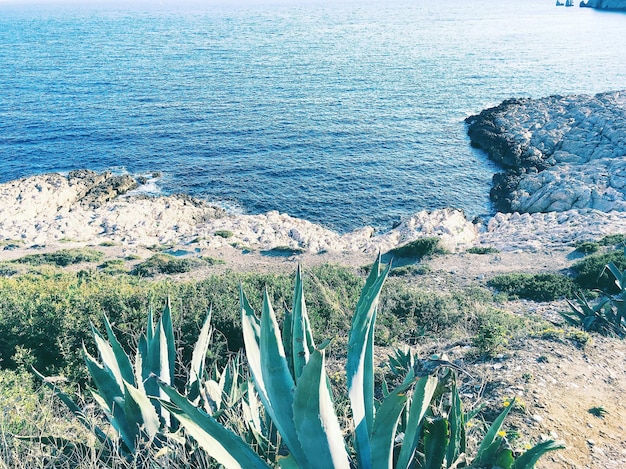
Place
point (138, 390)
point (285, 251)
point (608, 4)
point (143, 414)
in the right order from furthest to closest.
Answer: point (608, 4)
point (285, 251)
point (143, 414)
point (138, 390)

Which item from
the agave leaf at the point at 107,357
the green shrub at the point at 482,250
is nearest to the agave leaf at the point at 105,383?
the agave leaf at the point at 107,357

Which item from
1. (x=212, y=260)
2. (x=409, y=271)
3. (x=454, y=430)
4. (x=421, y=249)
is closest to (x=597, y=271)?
(x=409, y=271)

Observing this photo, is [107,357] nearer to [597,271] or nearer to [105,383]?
[105,383]

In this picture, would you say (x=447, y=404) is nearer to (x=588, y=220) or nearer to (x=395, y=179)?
(x=588, y=220)

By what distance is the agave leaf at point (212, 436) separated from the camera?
250cm

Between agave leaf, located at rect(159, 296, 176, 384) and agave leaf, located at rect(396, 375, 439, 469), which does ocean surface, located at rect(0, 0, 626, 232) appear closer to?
agave leaf, located at rect(159, 296, 176, 384)

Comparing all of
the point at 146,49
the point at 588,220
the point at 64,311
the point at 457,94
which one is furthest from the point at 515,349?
the point at 146,49

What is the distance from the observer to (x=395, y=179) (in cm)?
3441

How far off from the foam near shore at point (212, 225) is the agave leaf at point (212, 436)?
19.1m

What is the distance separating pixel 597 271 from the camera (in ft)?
49.5

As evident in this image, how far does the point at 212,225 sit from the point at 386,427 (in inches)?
1003

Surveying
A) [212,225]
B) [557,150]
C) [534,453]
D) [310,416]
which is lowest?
[212,225]

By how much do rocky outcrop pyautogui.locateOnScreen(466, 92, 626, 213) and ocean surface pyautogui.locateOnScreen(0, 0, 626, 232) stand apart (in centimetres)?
152

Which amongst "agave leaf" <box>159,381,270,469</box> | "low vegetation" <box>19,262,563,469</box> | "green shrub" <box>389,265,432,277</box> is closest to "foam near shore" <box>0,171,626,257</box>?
"green shrub" <box>389,265,432,277</box>
